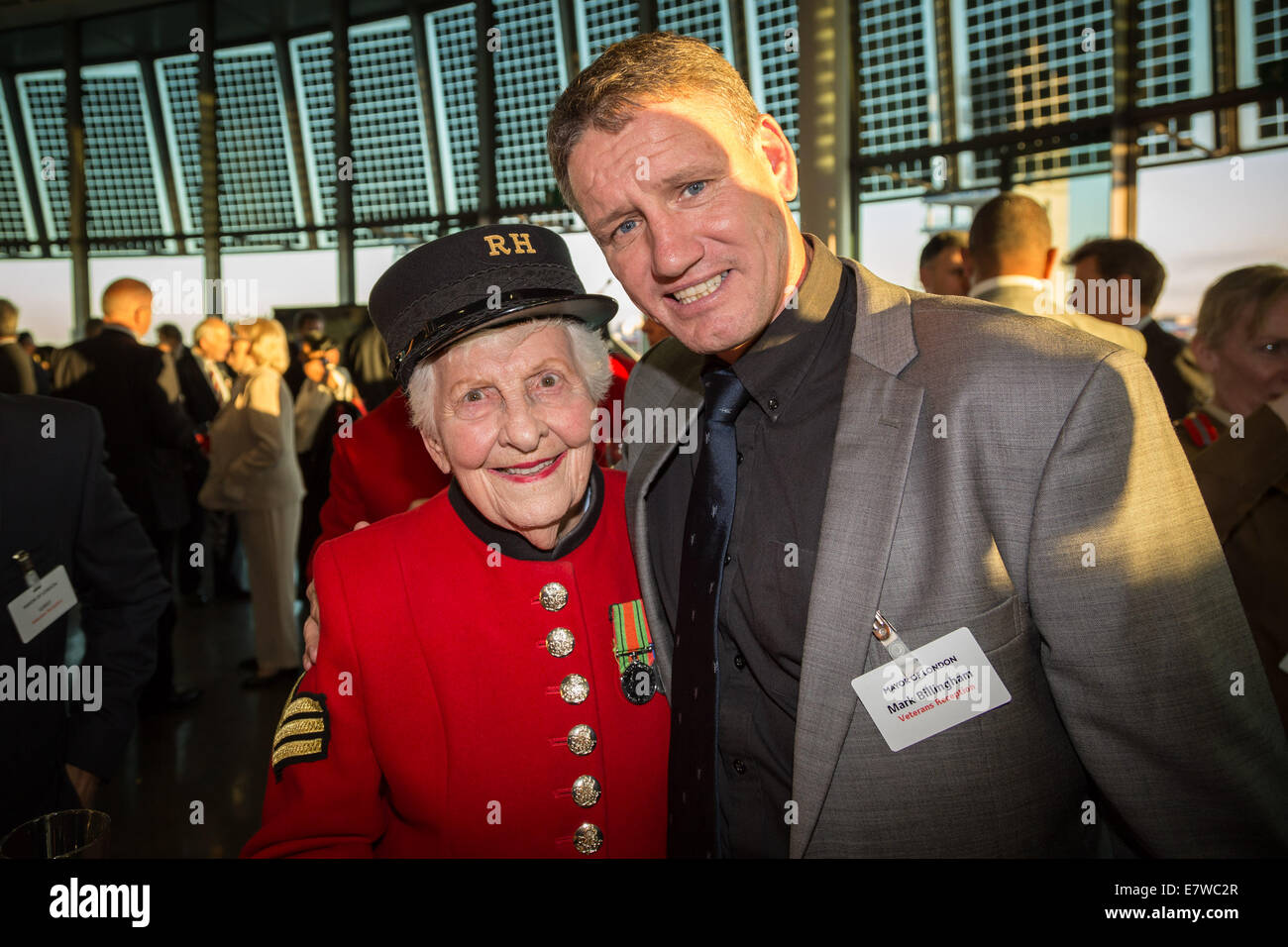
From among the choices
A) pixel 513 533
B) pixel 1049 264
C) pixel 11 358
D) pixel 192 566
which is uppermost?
pixel 11 358

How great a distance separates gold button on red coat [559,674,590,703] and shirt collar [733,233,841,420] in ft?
1.90

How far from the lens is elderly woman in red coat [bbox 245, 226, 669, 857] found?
1.30 metres

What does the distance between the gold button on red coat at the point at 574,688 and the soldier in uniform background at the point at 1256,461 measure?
1.69m

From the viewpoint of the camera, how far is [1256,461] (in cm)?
195

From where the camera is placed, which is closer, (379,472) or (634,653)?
(634,653)

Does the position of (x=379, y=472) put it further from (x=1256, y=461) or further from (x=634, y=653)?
(x=1256, y=461)

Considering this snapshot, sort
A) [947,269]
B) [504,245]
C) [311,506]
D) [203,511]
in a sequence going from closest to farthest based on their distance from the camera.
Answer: [504,245]
[947,269]
[311,506]
[203,511]

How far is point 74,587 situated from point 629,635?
127 centimetres

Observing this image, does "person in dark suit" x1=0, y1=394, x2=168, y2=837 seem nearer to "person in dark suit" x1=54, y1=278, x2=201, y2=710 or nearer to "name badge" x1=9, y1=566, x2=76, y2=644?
"name badge" x1=9, y1=566, x2=76, y2=644

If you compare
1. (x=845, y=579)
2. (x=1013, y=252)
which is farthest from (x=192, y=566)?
(x=845, y=579)

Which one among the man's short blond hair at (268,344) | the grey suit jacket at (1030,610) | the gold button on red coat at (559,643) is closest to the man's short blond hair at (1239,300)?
the grey suit jacket at (1030,610)
